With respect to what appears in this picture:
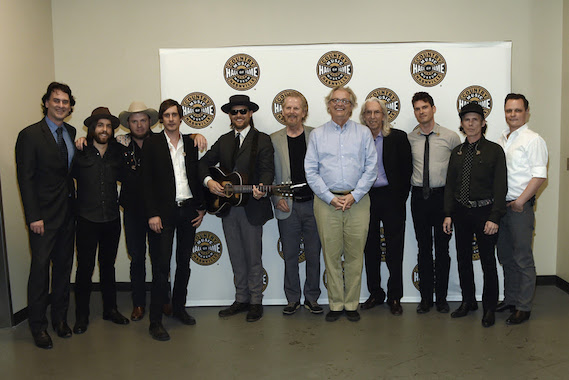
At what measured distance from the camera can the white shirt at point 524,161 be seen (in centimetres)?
394

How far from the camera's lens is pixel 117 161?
A: 13.4ft

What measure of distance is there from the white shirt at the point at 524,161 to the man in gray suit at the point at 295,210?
1.65 metres

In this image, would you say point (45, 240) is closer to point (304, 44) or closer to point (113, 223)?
point (113, 223)

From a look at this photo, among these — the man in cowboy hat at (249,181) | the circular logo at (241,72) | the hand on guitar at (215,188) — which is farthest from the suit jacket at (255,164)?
the circular logo at (241,72)

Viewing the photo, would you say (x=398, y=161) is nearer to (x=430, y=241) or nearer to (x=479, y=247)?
(x=430, y=241)

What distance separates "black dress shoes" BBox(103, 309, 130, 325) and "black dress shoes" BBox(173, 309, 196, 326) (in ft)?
1.40

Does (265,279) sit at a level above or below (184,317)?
above

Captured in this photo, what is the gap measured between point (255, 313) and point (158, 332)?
33.6 inches

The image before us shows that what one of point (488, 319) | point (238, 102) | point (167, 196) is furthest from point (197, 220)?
point (488, 319)

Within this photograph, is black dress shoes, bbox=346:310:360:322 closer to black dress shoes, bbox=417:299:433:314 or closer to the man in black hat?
black dress shoes, bbox=417:299:433:314

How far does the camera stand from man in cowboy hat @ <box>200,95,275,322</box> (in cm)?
422

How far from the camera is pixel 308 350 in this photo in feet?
11.7

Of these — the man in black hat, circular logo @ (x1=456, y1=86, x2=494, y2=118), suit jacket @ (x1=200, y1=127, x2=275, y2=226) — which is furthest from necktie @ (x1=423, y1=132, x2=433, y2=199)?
suit jacket @ (x1=200, y1=127, x2=275, y2=226)

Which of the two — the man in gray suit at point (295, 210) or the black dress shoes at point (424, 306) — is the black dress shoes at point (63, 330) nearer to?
the man in gray suit at point (295, 210)
